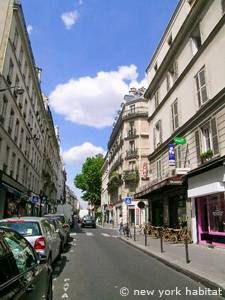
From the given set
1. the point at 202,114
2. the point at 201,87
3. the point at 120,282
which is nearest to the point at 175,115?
the point at 201,87

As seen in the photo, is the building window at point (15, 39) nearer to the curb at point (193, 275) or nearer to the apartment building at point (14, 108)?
the apartment building at point (14, 108)

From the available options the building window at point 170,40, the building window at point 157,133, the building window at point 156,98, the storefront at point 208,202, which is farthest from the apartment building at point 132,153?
the storefront at point 208,202

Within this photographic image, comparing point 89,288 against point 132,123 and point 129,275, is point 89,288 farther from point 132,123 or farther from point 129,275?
point 132,123

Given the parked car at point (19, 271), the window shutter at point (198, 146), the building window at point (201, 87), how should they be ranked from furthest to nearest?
the window shutter at point (198, 146)
the building window at point (201, 87)
the parked car at point (19, 271)

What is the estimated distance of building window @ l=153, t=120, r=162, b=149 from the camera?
26.2 m

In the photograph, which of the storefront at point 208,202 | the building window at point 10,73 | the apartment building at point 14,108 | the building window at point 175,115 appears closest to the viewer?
the storefront at point 208,202

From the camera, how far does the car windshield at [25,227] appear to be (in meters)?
8.98

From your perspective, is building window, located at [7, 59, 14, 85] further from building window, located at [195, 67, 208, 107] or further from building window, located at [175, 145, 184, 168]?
building window, located at [195, 67, 208, 107]

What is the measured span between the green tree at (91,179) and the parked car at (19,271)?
238 feet

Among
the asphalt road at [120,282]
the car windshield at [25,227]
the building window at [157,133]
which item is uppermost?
the building window at [157,133]

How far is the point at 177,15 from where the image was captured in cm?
2303

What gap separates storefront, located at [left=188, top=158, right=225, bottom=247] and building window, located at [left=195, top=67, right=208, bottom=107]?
4.05 m

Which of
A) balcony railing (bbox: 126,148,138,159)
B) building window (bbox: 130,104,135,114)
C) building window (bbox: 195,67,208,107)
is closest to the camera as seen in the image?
building window (bbox: 195,67,208,107)

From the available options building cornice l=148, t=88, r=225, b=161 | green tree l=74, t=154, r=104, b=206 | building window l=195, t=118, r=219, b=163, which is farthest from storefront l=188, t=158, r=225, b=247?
green tree l=74, t=154, r=104, b=206
